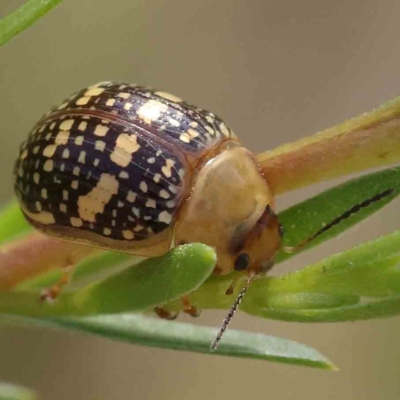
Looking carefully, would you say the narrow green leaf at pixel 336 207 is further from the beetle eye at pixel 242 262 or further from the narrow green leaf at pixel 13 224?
the narrow green leaf at pixel 13 224

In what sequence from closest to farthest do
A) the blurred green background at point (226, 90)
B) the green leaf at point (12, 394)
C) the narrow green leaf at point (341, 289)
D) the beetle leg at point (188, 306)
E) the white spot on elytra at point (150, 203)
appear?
the narrow green leaf at point (341, 289), the beetle leg at point (188, 306), the green leaf at point (12, 394), the white spot on elytra at point (150, 203), the blurred green background at point (226, 90)

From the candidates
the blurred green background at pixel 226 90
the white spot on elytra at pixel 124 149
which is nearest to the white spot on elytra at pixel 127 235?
the white spot on elytra at pixel 124 149

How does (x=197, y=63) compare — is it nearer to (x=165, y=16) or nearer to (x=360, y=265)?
(x=165, y=16)

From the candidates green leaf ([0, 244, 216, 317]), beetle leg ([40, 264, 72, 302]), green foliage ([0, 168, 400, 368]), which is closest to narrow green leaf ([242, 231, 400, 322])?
green foliage ([0, 168, 400, 368])

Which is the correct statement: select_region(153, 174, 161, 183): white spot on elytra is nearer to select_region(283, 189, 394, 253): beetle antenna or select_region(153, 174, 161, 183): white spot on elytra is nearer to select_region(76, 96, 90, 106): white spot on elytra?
select_region(76, 96, 90, 106): white spot on elytra

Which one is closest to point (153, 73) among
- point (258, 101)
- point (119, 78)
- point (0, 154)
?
point (119, 78)

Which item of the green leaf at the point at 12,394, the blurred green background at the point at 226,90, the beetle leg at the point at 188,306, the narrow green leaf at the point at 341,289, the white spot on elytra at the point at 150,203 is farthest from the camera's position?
Answer: the blurred green background at the point at 226,90
